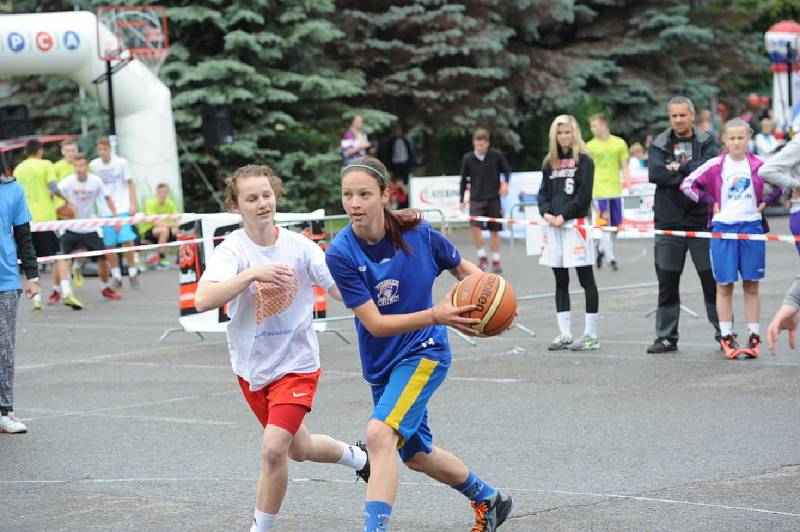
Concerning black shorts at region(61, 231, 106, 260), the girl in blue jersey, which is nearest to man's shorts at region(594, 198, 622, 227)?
black shorts at region(61, 231, 106, 260)

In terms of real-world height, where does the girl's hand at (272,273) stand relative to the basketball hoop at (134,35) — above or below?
below

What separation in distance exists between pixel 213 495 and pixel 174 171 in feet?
62.9

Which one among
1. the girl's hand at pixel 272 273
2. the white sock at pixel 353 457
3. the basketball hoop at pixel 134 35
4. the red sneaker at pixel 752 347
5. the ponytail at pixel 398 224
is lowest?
the red sneaker at pixel 752 347

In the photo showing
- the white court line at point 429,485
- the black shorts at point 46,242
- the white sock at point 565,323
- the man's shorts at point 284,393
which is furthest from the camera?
the black shorts at point 46,242

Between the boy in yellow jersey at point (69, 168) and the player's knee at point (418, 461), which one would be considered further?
the boy in yellow jersey at point (69, 168)

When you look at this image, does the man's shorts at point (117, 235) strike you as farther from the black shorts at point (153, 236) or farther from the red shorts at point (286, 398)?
the red shorts at point (286, 398)

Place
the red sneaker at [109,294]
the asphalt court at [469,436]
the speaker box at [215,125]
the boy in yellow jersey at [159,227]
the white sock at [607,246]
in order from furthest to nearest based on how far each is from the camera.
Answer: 1. the speaker box at [215,125]
2. the boy in yellow jersey at [159,227]
3. the white sock at [607,246]
4. the red sneaker at [109,294]
5. the asphalt court at [469,436]

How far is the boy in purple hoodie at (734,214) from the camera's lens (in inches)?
444

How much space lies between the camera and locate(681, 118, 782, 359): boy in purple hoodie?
37.0 feet

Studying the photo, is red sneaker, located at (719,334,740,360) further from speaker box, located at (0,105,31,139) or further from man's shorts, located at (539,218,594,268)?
speaker box, located at (0,105,31,139)

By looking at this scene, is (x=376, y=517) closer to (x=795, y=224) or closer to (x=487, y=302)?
(x=487, y=302)

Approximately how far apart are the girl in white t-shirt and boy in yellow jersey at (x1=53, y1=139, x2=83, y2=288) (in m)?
13.1

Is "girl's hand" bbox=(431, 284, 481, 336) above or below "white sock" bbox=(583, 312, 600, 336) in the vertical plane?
above

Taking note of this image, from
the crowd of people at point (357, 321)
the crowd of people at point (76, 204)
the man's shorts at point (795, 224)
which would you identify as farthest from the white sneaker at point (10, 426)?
the crowd of people at point (76, 204)
